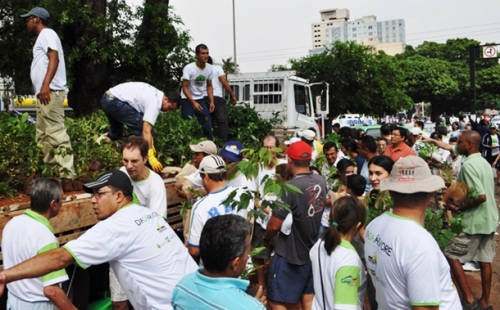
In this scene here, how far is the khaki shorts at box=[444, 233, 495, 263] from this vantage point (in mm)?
5402

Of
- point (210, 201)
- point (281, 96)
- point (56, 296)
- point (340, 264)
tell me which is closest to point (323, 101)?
point (281, 96)

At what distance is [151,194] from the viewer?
167 inches

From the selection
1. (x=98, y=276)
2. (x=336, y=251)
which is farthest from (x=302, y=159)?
(x=98, y=276)

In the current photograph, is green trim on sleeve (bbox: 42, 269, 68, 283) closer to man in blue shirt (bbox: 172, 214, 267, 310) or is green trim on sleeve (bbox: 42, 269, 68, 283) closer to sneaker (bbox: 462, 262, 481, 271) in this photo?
man in blue shirt (bbox: 172, 214, 267, 310)

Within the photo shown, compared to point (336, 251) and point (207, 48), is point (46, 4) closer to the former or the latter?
point (207, 48)

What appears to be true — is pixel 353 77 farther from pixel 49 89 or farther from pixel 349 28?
pixel 349 28

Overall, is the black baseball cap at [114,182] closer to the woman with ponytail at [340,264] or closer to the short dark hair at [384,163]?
the woman with ponytail at [340,264]

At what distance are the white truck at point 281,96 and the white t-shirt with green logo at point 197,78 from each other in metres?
5.71

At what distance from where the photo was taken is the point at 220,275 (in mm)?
2260

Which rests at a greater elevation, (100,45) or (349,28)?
(349,28)

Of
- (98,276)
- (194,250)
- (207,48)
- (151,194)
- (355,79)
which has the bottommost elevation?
(98,276)

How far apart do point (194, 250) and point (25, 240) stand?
→ 3.81ft

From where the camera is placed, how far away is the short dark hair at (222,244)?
7.42 feet

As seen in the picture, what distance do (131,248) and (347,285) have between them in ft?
4.62
